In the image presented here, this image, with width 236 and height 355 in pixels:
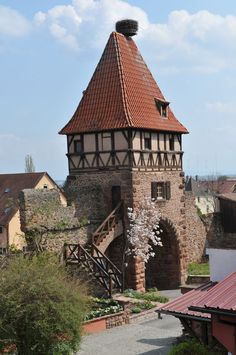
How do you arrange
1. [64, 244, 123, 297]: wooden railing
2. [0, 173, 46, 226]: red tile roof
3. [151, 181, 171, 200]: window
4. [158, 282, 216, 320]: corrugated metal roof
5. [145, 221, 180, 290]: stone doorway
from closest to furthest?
[158, 282, 216, 320]: corrugated metal roof → [64, 244, 123, 297]: wooden railing → [151, 181, 171, 200]: window → [145, 221, 180, 290]: stone doorway → [0, 173, 46, 226]: red tile roof

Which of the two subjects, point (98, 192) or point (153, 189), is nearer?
point (98, 192)

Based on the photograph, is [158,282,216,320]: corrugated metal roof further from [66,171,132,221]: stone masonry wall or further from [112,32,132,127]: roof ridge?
[112,32,132,127]: roof ridge

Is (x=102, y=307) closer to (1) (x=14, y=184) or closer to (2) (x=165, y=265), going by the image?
(2) (x=165, y=265)

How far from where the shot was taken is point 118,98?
26.6 metres

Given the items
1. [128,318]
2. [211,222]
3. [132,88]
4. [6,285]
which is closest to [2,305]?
[6,285]

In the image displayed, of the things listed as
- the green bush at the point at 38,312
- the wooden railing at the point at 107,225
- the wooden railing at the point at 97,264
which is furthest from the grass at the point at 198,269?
the green bush at the point at 38,312

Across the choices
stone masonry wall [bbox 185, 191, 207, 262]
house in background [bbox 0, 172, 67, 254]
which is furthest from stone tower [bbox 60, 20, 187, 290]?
house in background [bbox 0, 172, 67, 254]

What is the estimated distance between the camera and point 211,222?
115ft

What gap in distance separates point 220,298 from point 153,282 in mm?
18611

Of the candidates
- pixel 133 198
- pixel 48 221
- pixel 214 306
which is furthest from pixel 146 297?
pixel 214 306

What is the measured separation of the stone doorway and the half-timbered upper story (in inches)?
145

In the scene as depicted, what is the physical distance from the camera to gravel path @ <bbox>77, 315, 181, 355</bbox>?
16.8 m

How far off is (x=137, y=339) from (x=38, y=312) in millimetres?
5068

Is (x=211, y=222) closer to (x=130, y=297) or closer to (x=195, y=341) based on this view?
(x=130, y=297)
